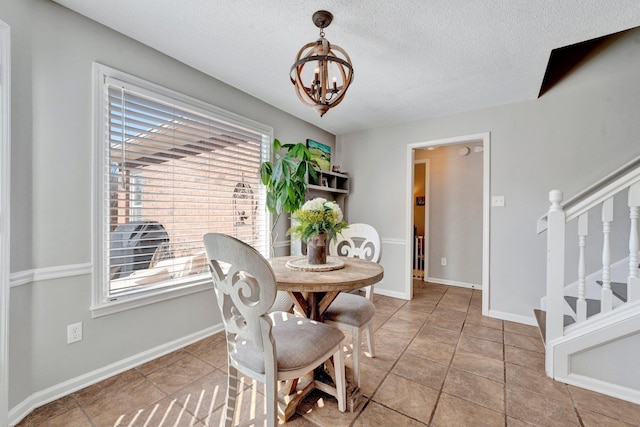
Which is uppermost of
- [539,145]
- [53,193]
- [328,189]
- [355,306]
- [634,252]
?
[539,145]

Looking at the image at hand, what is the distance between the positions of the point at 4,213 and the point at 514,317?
167 inches

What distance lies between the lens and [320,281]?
128 cm

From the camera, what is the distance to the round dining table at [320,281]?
49.5 inches

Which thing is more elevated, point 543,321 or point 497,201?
point 497,201

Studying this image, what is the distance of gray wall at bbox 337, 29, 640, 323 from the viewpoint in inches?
95.2

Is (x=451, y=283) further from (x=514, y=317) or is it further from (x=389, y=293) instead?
(x=514, y=317)

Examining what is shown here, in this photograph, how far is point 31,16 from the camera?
1.51 meters

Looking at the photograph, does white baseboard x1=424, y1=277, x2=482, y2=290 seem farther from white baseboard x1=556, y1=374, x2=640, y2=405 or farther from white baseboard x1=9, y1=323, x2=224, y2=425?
white baseboard x1=9, y1=323, x2=224, y2=425

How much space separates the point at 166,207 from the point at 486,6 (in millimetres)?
2641

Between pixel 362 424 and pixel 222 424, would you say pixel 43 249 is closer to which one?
pixel 222 424

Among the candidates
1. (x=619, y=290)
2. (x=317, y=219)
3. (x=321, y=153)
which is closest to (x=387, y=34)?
(x=317, y=219)

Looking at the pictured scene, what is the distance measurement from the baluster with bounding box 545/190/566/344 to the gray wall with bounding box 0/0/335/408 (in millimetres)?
3058

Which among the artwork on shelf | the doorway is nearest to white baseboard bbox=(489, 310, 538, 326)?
the doorway

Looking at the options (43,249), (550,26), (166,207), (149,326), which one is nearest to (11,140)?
(43,249)
